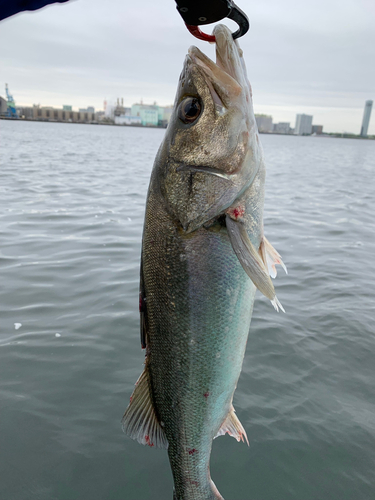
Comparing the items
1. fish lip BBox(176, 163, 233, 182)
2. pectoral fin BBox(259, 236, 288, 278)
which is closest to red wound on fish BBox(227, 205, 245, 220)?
fish lip BBox(176, 163, 233, 182)

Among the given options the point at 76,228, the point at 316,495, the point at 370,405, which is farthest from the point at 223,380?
the point at 76,228

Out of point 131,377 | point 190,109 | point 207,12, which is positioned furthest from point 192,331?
point 131,377

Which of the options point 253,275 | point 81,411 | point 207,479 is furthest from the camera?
point 81,411

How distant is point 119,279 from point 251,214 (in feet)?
17.2

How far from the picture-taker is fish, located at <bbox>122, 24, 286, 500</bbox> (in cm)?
198

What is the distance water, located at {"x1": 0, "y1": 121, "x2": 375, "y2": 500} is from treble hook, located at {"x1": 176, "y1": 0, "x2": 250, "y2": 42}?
11.1 ft

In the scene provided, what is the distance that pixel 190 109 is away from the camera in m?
2.04

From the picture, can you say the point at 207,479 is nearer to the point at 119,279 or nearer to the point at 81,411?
the point at 81,411

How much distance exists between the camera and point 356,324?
5719 millimetres

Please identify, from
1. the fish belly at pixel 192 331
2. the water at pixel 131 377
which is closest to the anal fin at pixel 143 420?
the fish belly at pixel 192 331

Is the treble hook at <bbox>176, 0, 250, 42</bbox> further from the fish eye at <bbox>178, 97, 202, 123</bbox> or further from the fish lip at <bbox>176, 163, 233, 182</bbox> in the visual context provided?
the fish lip at <bbox>176, 163, 233, 182</bbox>

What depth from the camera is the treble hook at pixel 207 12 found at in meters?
1.82

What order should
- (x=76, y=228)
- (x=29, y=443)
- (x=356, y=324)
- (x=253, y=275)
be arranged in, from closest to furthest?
(x=253, y=275)
(x=29, y=443)
(x=356, y=324)
(x=76, y=228)

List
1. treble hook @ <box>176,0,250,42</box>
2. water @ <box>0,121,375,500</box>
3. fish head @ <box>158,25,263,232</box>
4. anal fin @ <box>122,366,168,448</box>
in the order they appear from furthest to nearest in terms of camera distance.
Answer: water @ <box>0,121,375,500</box>, anal fin @ <box>122,366,168,448</box>, fish head @ <box>158,25,263,232</box>, treble hook @ <box>176,0,250,42</box>
